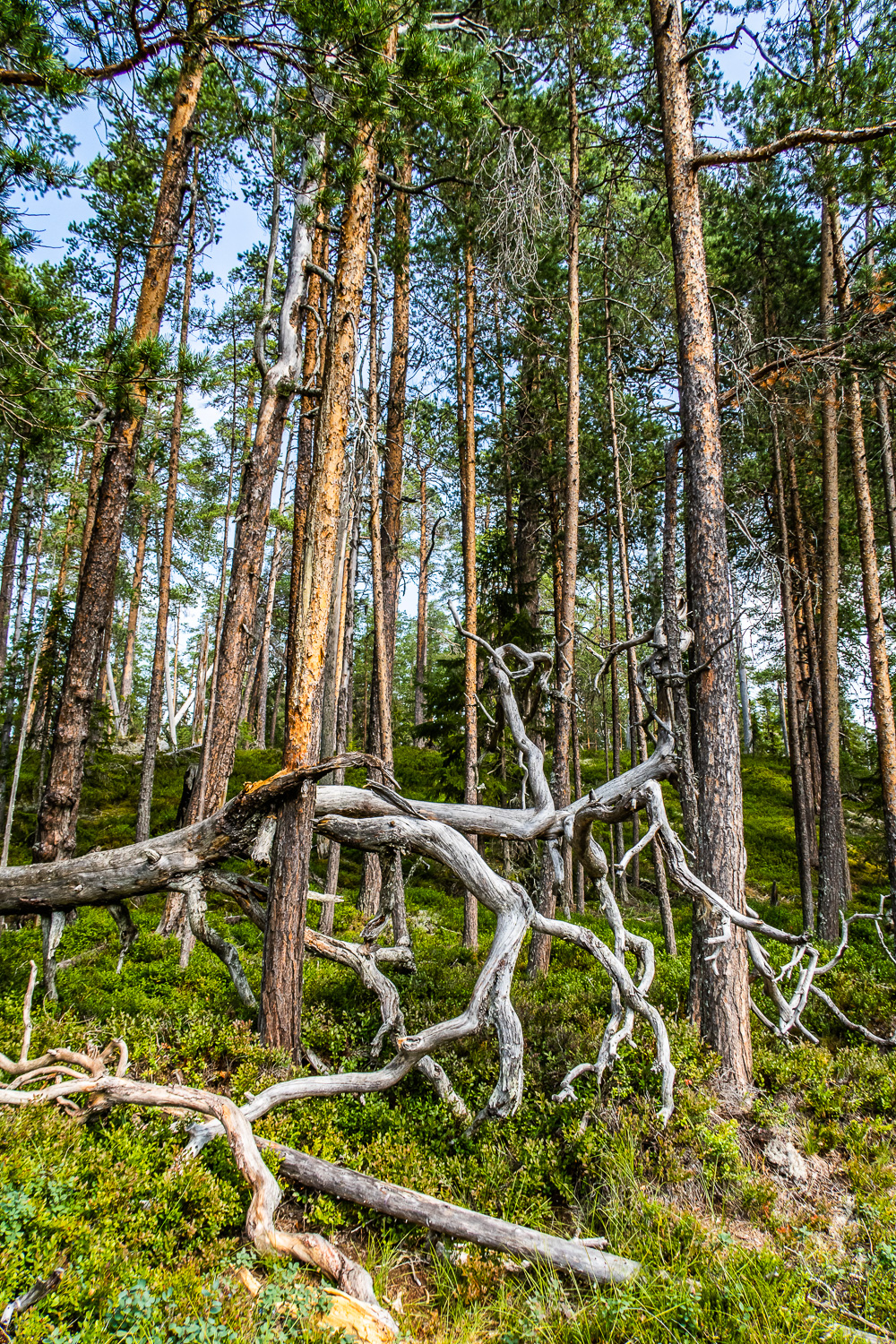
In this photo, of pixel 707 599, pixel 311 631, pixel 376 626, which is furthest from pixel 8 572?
pixel 707 599

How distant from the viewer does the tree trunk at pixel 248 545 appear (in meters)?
7.42

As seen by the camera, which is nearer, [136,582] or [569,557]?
[569,557]

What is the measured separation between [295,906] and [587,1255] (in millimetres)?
2916

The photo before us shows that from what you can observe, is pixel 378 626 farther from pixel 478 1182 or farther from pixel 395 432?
pixel 478 1182

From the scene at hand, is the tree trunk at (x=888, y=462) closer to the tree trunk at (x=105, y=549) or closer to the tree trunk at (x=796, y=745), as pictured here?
the tree trunk at (x=796, y=745)

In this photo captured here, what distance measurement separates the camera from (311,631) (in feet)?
17.9

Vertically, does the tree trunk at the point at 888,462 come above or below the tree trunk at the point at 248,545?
above

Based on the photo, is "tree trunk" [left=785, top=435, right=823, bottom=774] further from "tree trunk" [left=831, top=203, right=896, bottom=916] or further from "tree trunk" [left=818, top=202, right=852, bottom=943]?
"tree trunk" [left=831, top=203, right=896, bottom=916]

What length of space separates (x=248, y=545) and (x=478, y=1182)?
6743 mm

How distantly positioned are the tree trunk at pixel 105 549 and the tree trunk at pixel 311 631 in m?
1.82

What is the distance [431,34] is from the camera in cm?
580

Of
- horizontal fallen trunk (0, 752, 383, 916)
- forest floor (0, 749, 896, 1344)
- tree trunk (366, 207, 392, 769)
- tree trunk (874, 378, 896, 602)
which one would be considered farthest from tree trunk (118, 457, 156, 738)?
tree trunk (874, 378, 896, 602)

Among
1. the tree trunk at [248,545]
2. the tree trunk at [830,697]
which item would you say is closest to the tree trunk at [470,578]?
the tree trunk at [248,545]

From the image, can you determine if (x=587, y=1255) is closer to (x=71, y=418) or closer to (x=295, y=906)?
(x=295, y=906)
